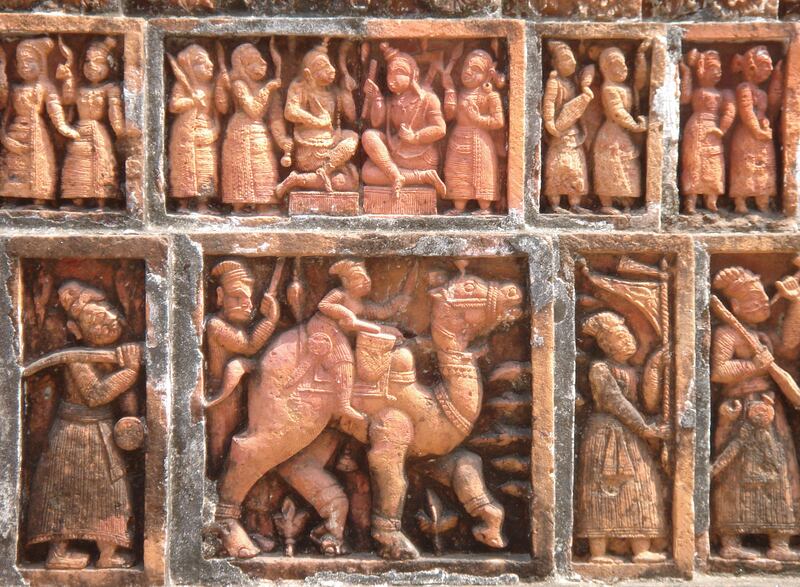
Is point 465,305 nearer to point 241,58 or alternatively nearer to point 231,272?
point 231,272

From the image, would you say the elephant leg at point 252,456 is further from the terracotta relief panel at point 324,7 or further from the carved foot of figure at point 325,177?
the terracotta relief panel at point 324,7

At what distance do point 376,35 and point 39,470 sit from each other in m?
3.19

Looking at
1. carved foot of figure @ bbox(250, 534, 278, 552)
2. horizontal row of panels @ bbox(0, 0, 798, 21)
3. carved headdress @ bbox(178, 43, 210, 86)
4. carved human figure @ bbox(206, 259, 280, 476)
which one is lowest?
carved foot of figure @ bbox(250, 534, 278, 552)

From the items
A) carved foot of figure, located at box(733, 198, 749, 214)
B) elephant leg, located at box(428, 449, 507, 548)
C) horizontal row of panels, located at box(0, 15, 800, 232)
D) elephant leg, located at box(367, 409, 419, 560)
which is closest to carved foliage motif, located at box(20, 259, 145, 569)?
horizontal row of panels, located at box(0, 15, 800, 232)

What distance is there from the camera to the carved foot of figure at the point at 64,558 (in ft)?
16.5

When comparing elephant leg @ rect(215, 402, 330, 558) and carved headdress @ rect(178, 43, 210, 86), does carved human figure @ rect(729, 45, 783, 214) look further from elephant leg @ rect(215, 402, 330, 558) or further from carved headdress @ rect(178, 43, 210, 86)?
carved headdress @ rect(178, 43, 210, 86)

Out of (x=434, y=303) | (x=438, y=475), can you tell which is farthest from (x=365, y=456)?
(x=434, y=303)

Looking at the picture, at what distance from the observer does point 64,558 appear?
5043 mm

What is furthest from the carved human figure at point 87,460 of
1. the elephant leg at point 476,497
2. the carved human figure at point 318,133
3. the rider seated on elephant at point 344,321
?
the elephant leg at point 476,497

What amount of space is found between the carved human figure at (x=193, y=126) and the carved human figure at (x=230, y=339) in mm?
491

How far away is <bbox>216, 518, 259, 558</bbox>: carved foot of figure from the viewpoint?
5.08 meters

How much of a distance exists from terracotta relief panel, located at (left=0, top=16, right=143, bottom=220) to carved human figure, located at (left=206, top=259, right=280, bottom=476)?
0.71 m

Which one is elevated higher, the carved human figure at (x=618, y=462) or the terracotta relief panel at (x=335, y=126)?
the terracotta relief panel at (x=335, y=126)

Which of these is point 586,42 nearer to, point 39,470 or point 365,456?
point 365,456
